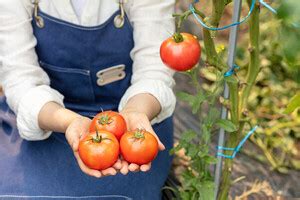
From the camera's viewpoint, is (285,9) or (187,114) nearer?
(285,9)

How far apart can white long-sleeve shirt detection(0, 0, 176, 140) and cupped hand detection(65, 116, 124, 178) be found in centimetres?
20

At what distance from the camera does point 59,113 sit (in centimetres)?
119

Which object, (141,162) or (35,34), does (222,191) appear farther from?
(35,34)

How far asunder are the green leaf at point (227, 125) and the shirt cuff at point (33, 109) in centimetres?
44

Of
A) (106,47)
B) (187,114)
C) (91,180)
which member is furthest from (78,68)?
(187,114)

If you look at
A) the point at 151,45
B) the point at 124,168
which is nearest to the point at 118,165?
the point at 124,168

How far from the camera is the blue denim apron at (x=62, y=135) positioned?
123cm

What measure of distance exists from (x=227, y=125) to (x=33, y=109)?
499mm

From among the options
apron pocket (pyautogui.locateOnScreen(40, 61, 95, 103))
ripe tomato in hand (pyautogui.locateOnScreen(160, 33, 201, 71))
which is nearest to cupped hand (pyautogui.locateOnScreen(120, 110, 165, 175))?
ripe tomato in hand (pyautogui.locateOnScreen(160, 33, 201, 71))

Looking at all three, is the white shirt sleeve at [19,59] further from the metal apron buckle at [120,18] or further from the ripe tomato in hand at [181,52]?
the ripe tomato in hand at [181,52]

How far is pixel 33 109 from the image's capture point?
4.04ft

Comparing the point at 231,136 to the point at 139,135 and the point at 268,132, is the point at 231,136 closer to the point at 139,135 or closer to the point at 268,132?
the point at 139,135

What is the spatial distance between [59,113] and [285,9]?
0.73 m

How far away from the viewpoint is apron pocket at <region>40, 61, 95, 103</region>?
1.36 metres
